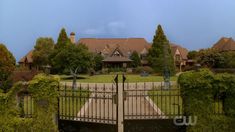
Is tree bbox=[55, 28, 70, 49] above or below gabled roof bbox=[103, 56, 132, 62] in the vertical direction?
above

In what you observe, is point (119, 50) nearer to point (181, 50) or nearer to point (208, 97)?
point (181, 50)

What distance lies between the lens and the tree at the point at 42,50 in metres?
60.0

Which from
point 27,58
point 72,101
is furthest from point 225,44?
point 72,101

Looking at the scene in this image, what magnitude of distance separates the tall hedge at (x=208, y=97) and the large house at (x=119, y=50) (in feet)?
172

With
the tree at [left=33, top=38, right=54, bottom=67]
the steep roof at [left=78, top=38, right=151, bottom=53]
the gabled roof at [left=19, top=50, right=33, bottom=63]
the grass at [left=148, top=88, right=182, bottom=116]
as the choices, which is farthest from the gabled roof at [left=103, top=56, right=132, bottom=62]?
the grass at [left=148, top=88, right=182, bottom=116]

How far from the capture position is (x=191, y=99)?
944 centimetres

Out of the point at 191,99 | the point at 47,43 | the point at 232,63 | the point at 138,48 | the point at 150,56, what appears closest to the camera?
the point at 191,99

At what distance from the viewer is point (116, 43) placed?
74250 mm

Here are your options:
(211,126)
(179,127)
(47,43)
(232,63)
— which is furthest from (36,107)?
(47,43)

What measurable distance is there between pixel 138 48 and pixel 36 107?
6331 centimetres

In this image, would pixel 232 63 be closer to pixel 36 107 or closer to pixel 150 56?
pixel 150 56

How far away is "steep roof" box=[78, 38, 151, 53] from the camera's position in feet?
236

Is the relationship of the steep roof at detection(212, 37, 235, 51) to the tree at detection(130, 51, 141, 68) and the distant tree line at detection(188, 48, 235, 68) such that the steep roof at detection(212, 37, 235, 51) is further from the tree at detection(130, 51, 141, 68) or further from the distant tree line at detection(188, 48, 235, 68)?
the tree at detection(130, 51, 141, 68)

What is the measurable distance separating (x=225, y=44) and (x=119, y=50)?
22.4 meters
